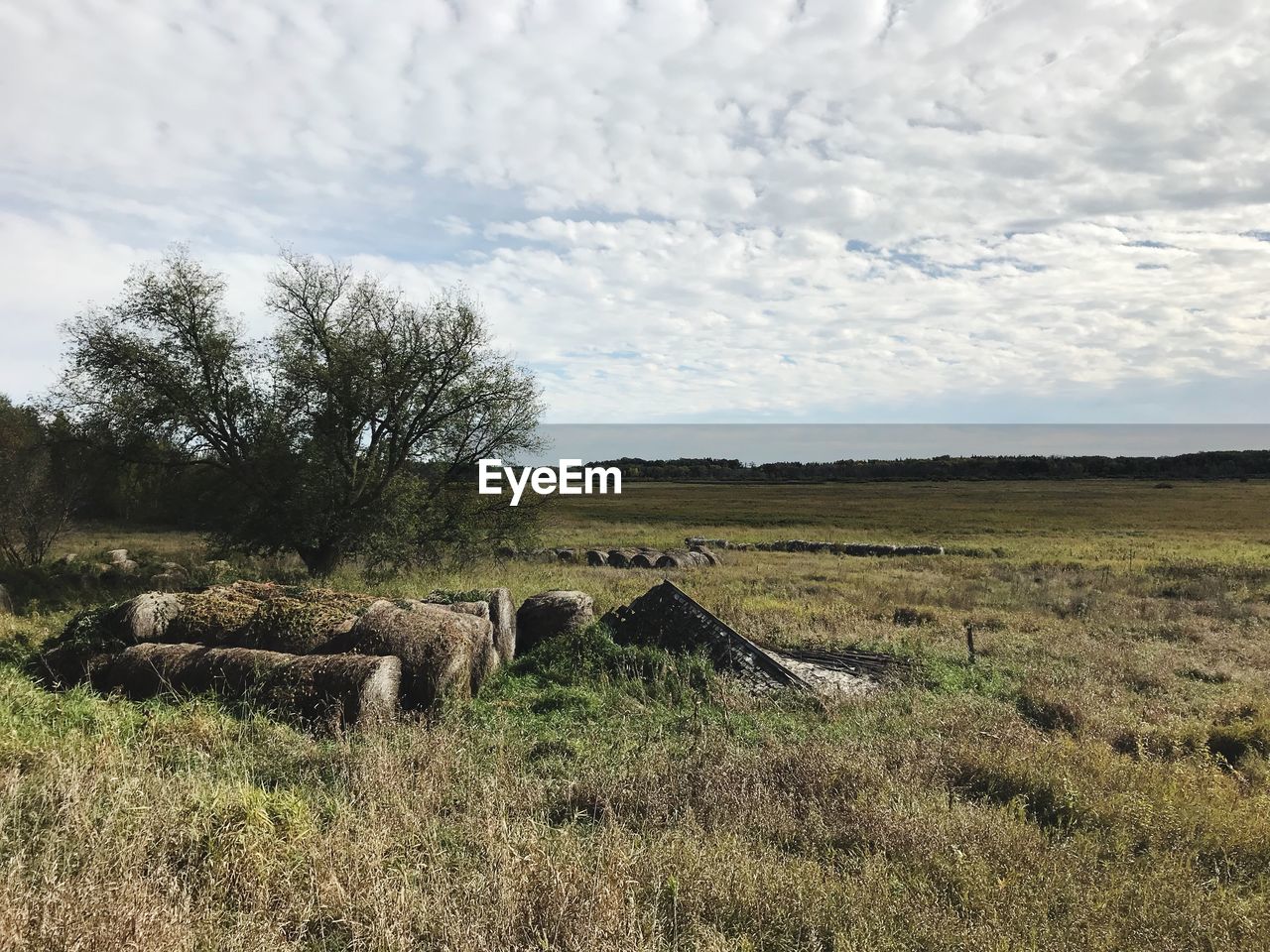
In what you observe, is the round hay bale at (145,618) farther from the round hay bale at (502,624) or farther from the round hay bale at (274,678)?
the round hay bale at (502,624)

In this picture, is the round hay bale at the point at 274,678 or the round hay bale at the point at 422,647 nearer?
the round hay bale at the point at 274,678

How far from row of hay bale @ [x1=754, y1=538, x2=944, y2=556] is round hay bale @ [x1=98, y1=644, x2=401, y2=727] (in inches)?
1370

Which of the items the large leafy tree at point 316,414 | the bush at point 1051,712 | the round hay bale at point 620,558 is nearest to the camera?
the bush at point 1051,712

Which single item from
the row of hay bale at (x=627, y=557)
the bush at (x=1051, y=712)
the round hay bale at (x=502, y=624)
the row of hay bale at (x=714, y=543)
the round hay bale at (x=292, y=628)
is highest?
the round hay bale at (x=292, y=628)

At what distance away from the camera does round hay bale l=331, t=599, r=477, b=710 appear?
9.41 m

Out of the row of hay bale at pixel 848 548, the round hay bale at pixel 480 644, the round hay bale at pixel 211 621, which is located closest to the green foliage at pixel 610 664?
the round hay bale at pixel 480 644

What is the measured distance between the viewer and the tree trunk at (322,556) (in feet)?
80.7

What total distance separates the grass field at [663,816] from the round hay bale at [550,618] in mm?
1252

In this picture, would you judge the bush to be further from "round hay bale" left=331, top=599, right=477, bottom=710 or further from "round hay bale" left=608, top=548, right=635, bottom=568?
"round hay bale" left=608, top=548, right=635, bottom=568

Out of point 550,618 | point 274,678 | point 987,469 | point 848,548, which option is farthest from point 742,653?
point 987,469

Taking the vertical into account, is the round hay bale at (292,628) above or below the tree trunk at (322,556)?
above

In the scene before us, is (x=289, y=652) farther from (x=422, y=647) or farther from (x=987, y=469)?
(x=987, y=469)

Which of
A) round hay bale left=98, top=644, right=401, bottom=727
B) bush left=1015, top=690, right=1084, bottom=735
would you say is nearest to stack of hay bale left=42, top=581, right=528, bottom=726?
round hay bale left=98, top=644, right=401, bottom=727

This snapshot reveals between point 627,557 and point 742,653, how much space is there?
2398 centimetres
